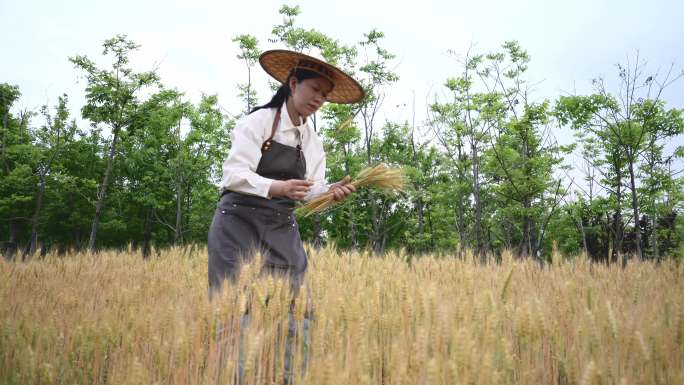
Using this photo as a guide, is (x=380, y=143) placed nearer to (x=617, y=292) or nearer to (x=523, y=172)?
(x=523, y=172)

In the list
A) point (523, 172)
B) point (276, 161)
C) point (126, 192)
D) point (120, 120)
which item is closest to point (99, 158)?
point (126, 192)

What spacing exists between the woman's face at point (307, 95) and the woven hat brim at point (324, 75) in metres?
0.08

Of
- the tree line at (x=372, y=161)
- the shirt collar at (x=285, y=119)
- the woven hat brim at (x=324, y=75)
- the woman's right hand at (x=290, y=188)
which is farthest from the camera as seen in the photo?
the tree line at (x=372, y=161)

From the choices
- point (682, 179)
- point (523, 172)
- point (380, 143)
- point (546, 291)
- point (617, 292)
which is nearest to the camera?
point (546, 291)

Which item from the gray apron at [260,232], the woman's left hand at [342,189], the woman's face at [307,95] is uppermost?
the woman's face at [307,95]

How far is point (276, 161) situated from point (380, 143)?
82.5ft

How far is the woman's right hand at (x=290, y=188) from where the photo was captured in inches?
91.7

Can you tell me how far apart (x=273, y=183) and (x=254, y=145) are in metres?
0.27

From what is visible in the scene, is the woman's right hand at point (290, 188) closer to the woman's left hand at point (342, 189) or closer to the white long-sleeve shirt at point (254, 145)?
the white long-sleeve shirt at point (254, 145)

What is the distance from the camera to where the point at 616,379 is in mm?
1335

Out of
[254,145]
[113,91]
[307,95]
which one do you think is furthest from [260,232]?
[113,91]

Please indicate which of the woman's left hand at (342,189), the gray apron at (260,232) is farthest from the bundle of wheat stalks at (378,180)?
the gray apron at (260,232)

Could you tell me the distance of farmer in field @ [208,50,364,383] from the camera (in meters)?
2.36

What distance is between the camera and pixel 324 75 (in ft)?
8.95
